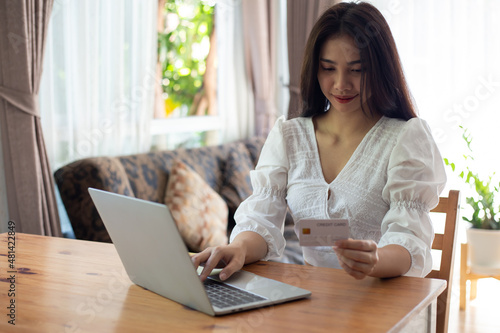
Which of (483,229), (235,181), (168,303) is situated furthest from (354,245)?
(483,229)

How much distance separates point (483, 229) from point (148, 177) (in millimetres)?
1917

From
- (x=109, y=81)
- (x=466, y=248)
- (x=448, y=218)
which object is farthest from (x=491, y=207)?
(x=109, y=81)

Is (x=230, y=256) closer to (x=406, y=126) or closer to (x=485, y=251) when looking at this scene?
(x=406, y=126)

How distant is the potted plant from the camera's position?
11.1 ft

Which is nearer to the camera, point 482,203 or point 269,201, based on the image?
point 269,201

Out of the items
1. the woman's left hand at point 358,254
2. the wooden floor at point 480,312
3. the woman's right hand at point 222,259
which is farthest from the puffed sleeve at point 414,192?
the wooden floor at point 480,312

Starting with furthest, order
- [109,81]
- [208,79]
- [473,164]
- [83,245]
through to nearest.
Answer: [208,79]
[473,164]
[109,81]
[83,245]

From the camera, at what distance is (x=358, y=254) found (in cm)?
118

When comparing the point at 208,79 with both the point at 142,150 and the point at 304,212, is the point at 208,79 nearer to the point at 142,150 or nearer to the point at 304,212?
the point at 142,150

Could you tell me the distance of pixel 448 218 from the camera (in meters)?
1.64

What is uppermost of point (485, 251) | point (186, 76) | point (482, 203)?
point (186, 76)

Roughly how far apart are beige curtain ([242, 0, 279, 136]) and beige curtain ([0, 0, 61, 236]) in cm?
188

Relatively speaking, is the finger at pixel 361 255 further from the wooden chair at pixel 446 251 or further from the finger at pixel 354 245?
the wooden chair at pixel 446 251

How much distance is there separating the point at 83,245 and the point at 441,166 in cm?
98
